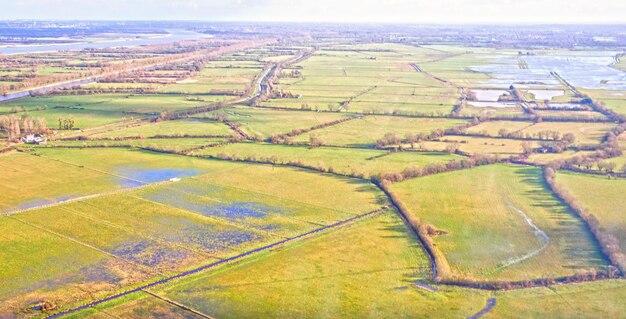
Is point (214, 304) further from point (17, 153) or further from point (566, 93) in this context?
point (566, 93)

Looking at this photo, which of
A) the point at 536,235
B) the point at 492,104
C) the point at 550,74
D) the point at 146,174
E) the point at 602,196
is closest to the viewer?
the point at 536,235

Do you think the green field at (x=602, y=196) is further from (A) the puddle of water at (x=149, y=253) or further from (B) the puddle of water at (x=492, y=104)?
(B) the puddle of water at (x=492, y=104)

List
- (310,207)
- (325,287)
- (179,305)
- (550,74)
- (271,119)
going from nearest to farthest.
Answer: (179,305) → (325,287) → (310,207) → (271,119) → (550,74)

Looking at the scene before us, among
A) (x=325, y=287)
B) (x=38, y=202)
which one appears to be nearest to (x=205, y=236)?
(x=325, y=287)

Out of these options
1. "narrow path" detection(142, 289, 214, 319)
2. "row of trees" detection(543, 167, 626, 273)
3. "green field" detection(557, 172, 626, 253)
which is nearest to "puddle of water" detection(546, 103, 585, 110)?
"green field" detection(557, 172, 626, 253)

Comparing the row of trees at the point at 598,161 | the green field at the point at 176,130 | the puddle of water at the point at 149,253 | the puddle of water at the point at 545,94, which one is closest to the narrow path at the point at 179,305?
the puddle of water at the point at 149,253

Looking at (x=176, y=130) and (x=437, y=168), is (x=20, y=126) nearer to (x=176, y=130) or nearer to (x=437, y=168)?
(x=176, y=130)
